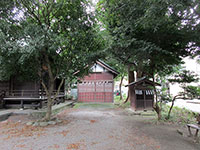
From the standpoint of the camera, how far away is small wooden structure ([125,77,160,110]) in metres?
10.2

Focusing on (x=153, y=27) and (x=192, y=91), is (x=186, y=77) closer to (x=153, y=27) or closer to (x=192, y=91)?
(x=192, y=91)

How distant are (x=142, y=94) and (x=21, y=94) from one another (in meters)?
10.2

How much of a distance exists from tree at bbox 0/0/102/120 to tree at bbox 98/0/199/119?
50.3 inches

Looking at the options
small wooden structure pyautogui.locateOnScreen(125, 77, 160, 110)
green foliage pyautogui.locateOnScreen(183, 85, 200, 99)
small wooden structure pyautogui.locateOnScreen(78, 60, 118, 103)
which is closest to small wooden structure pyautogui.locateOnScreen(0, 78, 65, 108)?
small wooden structure pyautogui.locateOnScreen(78, 60, 118, 103)

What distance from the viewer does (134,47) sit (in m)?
6.23

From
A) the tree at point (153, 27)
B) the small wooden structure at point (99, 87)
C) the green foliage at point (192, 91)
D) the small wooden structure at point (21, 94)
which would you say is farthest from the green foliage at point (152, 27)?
the small wooden structure at point (99, 87)

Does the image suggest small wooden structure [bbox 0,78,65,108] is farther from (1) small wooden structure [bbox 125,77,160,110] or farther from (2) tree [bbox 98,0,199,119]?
(1) small wooden structure [bbox 125,77,160,110]

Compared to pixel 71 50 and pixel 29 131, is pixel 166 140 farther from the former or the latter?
pixel 71 50

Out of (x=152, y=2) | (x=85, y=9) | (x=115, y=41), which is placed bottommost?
(x=115, y=41)

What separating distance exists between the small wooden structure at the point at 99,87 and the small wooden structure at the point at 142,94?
6.83 meters

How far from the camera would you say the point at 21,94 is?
10961 millimetres

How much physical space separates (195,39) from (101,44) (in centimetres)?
485

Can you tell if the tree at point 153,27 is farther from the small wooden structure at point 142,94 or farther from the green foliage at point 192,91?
the small wooden structure at point 142,94

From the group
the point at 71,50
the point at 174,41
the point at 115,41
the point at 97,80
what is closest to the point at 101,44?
the point at 115,41
